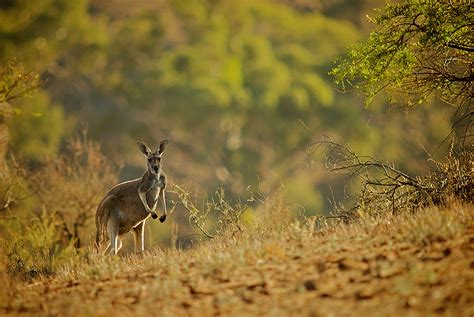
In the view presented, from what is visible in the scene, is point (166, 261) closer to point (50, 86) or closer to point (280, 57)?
point (50, 86)

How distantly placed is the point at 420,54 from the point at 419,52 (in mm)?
128

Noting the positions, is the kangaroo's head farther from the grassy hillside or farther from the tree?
the tree

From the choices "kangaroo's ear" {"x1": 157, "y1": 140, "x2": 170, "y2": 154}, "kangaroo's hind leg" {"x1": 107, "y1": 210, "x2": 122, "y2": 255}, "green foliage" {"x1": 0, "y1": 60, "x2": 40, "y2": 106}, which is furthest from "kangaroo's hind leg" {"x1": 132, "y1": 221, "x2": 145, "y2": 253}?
"green foliage" {"x1": 0, "y1": 60, "x2": 40, "y2": 106}

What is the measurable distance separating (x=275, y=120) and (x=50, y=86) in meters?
15.8

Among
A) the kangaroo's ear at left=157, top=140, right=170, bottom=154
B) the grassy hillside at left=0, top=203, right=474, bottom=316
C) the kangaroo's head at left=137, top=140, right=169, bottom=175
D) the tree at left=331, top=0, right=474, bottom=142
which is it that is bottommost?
the grassy hillside at left=0, top=203, right=474, bottom=316

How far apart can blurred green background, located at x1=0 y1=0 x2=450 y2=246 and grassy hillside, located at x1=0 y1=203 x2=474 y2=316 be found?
28.8 m

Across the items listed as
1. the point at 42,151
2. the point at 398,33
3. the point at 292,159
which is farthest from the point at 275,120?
the point at 398,33

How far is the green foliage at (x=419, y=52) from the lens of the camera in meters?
11.4

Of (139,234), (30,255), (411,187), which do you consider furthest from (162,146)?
(411,187)

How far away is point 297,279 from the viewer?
282 inches

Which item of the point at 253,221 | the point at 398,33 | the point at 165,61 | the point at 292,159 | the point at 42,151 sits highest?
the point at 165,61

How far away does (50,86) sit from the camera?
47.1 meters

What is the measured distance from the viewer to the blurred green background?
4297cm

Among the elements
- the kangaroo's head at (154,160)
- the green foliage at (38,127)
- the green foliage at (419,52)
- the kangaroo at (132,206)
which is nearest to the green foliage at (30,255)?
the kangaroo at (132,206)
